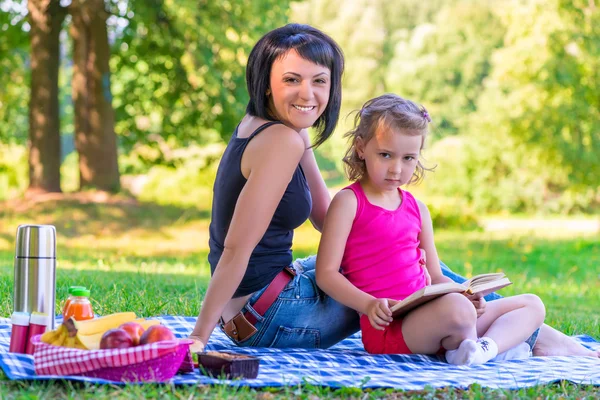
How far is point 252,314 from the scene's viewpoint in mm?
3652

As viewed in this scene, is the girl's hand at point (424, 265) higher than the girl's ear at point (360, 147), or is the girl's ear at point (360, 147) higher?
the girl's ear at point (360, 147)

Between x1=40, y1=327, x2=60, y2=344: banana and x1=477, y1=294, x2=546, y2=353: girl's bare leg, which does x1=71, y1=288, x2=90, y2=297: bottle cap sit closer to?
x1=40, y1=327, x2=60, y2=344: banana

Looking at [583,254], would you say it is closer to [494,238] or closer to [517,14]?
[494,238]

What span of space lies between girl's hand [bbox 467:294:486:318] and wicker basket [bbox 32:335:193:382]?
1.36m

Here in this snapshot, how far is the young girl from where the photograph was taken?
357 cm

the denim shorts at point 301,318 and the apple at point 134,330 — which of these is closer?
the apple at point 134,330

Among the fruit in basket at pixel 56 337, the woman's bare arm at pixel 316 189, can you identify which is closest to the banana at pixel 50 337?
the fruit in basket at pixel 56 337

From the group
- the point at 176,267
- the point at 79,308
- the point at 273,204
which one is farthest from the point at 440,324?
the point at 176,267

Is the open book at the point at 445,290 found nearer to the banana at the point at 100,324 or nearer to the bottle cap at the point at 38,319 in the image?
the banana at the point at 100,324

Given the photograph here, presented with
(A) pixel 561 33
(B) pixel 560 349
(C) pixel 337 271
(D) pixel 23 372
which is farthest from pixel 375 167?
(A) pixel 561 33

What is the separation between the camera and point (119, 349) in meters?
2.81

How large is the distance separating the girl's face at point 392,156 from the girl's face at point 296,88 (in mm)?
334

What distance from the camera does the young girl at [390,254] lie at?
357cm

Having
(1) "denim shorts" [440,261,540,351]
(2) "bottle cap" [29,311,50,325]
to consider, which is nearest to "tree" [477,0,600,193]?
(1) "denim shorts" [440,261,540,351]
